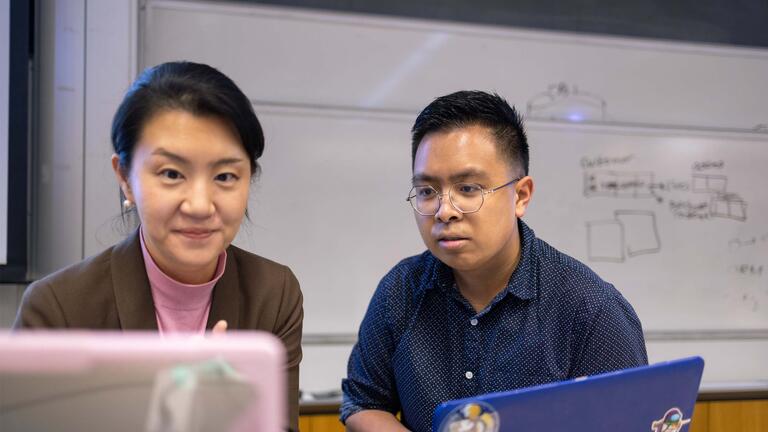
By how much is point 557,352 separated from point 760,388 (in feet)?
6.34

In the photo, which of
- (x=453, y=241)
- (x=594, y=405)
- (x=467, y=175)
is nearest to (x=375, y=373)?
(x=453, y=241)

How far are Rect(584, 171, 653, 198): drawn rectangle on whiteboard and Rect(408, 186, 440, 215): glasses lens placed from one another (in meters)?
1.65

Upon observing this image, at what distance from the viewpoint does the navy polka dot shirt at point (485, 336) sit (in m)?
1.25

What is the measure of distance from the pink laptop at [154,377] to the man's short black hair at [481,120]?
0.92 m

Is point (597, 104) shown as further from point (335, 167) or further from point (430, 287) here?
point (430, 287)

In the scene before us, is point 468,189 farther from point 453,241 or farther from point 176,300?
point 176,300

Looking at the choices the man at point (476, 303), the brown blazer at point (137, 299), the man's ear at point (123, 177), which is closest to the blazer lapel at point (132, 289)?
the brown blazer at point (137, 299)

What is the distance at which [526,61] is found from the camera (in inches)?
106

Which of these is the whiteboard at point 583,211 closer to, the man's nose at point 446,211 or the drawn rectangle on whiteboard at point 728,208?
the drawn rectangle on whiteboard at point 728,208

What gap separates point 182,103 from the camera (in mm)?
941

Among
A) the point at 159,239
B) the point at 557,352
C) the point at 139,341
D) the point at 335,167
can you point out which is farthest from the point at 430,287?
the point at 335,167

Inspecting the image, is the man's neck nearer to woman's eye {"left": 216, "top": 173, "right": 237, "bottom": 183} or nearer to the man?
the man

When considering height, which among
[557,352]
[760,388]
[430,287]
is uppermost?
[430,287]

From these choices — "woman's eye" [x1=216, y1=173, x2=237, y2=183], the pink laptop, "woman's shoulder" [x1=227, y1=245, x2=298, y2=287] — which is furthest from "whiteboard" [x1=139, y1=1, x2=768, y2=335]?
the pink laptop
